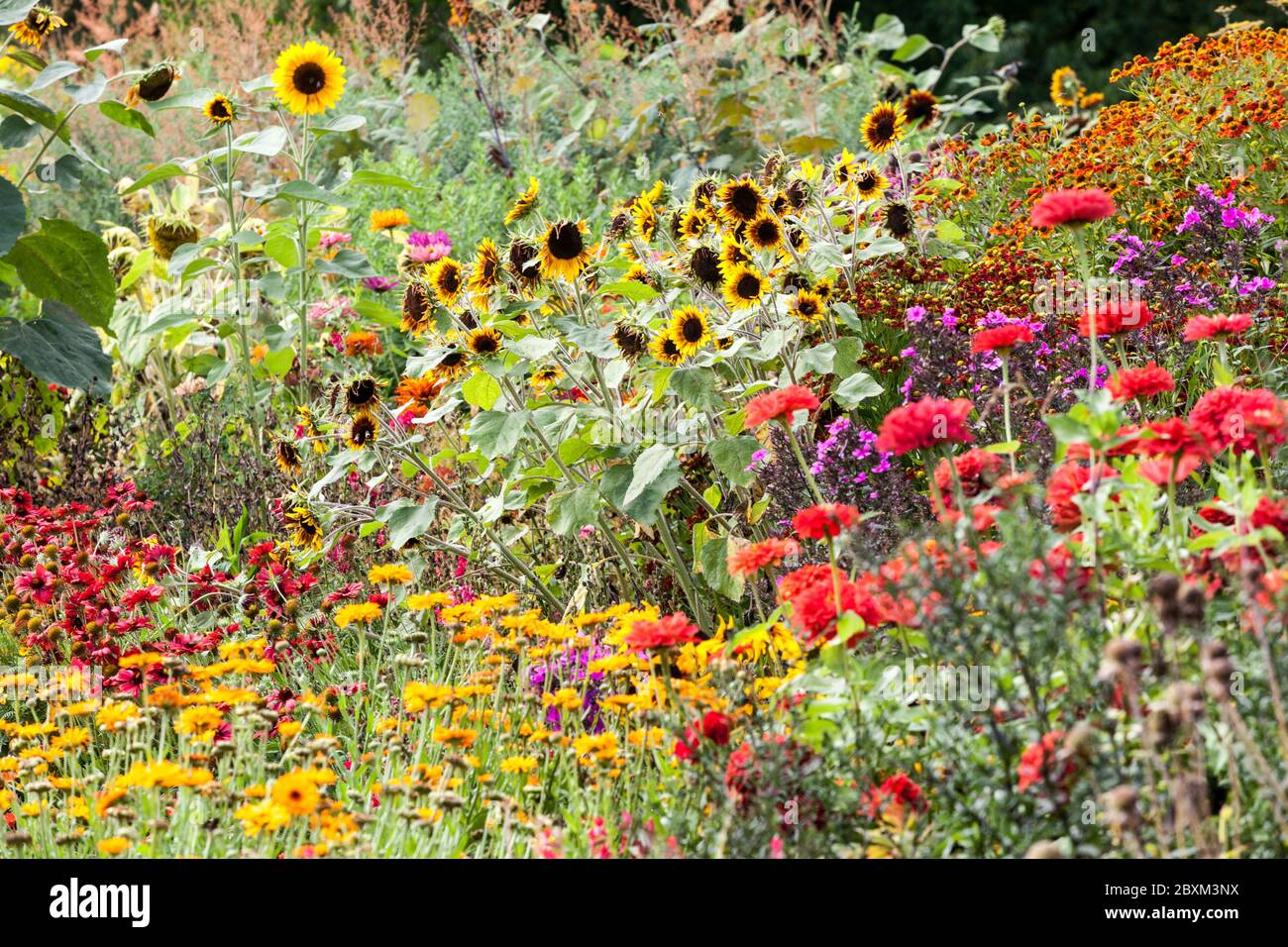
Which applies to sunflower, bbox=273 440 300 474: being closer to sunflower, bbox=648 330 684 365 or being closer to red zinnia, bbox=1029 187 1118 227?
sunflower, bbox=648 330 684 365

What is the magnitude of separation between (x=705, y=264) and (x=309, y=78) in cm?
159

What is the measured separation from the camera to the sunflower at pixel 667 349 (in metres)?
3.17

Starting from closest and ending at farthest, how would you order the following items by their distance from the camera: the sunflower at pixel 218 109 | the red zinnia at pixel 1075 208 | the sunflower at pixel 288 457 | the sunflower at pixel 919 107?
the red zinnia at pixel 1075 208, the sunflower at pixel 288 457, the sunflower at pixel 919 107, the sunflower at pixel 218 109

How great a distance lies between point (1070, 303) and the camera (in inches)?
153

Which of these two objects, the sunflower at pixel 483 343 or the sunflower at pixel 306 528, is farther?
the sunflower at pixel 306 528

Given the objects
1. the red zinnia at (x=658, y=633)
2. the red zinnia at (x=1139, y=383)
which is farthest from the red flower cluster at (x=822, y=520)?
the red zinnia at (x=1139, y=383)

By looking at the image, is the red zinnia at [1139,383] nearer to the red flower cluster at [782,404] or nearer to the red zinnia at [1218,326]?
the red zinnia at [1218,326]

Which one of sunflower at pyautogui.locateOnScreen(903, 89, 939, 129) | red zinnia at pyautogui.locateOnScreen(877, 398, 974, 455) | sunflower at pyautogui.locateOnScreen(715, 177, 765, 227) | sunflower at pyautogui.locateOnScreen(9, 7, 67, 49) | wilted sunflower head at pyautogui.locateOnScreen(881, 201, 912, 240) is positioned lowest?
red zinnia at pyautogui.locateOnScreen(877, 398, 974, 455)

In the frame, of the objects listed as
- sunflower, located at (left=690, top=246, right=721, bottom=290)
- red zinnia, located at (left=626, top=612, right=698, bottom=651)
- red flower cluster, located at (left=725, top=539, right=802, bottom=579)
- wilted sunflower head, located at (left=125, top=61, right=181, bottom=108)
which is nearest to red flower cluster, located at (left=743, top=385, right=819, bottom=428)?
red flower cluster, located at (left=725, top=539, right=802, bottom=579)

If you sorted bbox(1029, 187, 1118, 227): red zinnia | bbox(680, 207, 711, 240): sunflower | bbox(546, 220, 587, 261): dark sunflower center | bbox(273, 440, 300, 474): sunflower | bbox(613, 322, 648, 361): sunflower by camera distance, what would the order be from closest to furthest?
bbox(1029, 187, 1118, 227): red zinnia → bbox(546, 220, 587, 261): dark sunflower center → bbox(613, 322, 648, 361): sunflower → bbox(680, 207, 711, 240): sunflower → bbox(273, 440, 300, 474): sunflower

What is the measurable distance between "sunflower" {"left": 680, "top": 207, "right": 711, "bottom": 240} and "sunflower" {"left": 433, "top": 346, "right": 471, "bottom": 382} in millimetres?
695

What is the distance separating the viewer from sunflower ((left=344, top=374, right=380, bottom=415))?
328cm

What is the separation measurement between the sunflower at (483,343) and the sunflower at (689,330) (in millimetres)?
478
